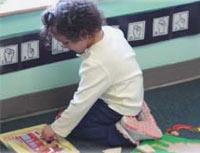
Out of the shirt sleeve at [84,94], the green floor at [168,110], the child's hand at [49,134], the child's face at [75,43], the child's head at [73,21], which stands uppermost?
the child's head at [73,21]

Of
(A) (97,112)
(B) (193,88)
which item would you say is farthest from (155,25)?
(A) (97,112)

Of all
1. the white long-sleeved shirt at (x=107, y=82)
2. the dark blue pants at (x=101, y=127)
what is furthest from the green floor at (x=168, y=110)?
the white long-sleeved shirt at (x=107, y=82)

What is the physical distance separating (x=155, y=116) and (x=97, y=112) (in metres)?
0.28

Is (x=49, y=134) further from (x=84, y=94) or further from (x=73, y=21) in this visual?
(x=73, y=21)

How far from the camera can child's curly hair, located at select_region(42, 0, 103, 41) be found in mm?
1719

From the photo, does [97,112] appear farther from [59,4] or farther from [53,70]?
[59,4]

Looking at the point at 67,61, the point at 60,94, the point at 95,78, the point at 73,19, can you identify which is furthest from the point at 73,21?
the point at 60,94

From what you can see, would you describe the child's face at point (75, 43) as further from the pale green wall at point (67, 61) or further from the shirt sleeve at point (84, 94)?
the pale green wall at point (67, 61)

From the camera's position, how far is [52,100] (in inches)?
81.2

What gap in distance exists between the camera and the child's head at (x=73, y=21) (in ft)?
5.64

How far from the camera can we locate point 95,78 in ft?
5.72

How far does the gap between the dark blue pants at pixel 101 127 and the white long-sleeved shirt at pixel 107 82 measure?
28mm

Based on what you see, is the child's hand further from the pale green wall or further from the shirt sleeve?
the pale green wall

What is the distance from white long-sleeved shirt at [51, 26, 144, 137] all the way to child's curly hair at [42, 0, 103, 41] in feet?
0.22
